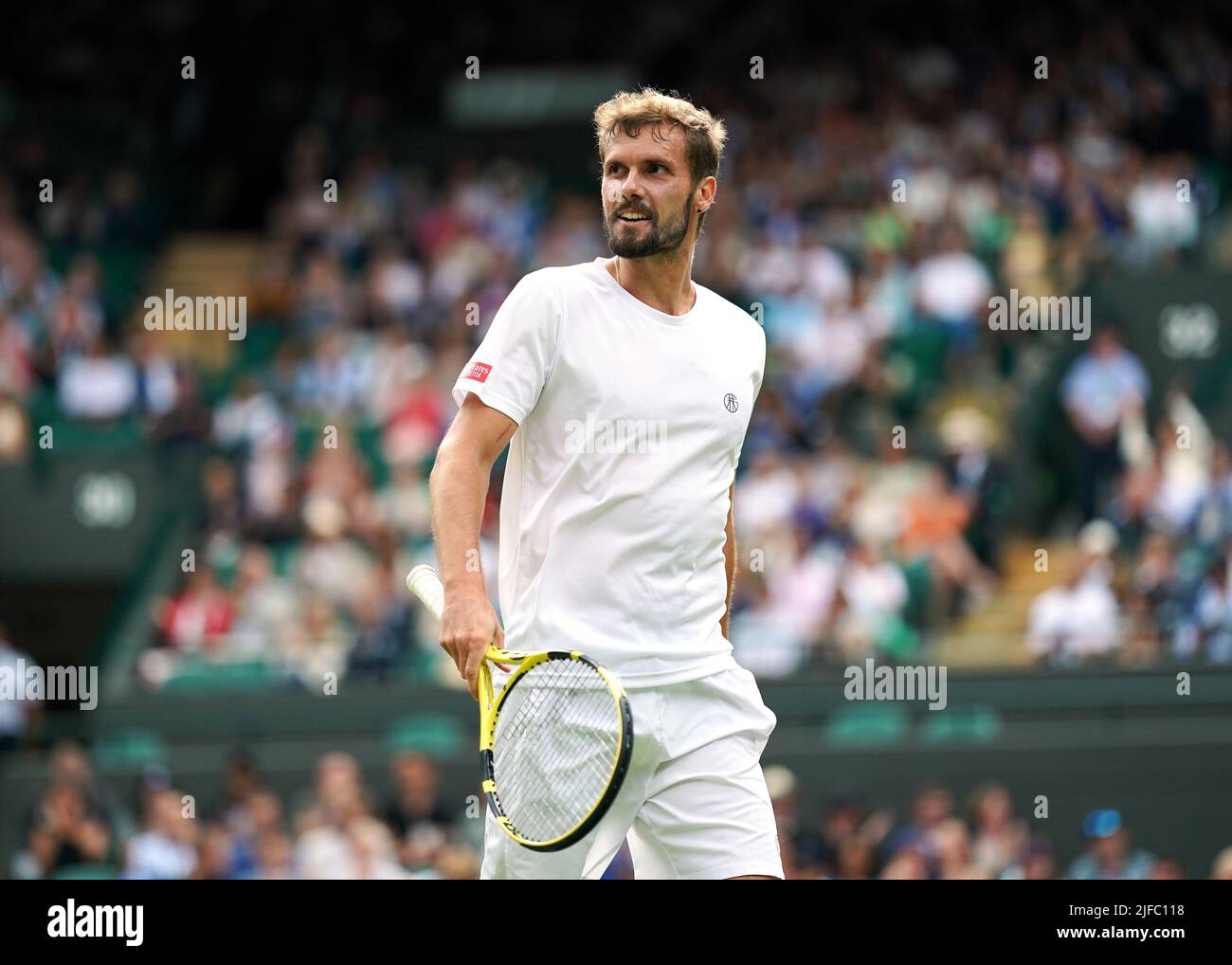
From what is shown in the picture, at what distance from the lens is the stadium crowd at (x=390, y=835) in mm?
8984

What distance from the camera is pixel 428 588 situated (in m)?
4.50

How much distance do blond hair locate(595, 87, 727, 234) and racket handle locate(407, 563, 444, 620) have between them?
102 centimetres

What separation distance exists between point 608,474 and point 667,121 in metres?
0.80

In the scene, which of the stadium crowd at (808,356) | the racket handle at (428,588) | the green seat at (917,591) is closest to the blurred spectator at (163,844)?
the stadium crowd at (808,356)

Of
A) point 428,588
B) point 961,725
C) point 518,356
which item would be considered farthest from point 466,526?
point 961,725

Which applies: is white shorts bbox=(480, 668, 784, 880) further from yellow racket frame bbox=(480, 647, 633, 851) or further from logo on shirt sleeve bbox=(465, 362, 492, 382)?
logo on shirt sleeve bbox=(465, 362, 492, 382)

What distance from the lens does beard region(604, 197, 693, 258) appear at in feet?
14.7

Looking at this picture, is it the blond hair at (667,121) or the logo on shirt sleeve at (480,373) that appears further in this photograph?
the blond hair at (667,121)

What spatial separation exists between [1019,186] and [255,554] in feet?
18.3

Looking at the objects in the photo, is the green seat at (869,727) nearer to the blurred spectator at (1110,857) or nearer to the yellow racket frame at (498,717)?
the blurred spectator at (1110,857)

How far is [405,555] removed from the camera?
1106 cm

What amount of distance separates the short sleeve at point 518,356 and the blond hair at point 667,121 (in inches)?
15.9

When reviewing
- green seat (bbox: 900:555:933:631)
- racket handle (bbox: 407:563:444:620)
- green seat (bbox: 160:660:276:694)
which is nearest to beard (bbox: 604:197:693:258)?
racket handle (bbox: 407:563:444:620)
